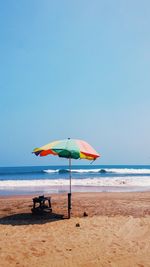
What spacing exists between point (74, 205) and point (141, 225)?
178 inches

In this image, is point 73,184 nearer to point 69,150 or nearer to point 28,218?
point 28,218

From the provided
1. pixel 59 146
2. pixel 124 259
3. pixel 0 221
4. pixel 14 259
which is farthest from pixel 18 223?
pixel 124 259

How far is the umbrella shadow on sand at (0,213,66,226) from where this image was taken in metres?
9.61

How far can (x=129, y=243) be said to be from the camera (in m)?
7.32

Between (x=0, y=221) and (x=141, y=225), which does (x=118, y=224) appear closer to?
(x=141, y=225)

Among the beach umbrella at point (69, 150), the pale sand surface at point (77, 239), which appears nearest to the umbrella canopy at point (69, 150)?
the beach umbrella at point (69, 150)

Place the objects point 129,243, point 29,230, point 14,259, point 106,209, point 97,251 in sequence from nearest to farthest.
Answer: point 14,259, point 97,251, point 129,243, point 29,230, point 106,209

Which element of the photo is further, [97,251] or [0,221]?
[0,221]

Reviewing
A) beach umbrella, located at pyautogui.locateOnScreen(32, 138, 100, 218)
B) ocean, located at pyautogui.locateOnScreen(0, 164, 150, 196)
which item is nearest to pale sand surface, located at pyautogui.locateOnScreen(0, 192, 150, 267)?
beach umbrella, located at pyautogui.locateOnScreen(32, 138, 100, 218)

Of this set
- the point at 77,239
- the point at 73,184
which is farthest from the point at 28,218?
the point at 73,184

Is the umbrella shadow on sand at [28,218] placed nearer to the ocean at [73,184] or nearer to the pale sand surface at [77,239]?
the pale sand surface at [77,239]

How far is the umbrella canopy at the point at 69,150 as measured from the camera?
10.1m

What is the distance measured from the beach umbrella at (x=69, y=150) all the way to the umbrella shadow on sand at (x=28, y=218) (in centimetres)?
71

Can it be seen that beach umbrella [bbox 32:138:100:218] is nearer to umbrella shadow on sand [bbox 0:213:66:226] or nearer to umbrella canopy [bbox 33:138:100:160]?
umbrella canopy [bbox 33:138:100:160]
